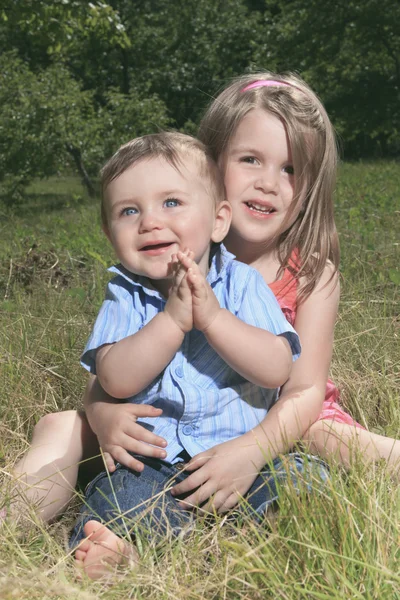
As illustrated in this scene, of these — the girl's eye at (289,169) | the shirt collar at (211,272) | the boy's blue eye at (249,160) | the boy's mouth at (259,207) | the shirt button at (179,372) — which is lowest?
the shirt button at (179,372)

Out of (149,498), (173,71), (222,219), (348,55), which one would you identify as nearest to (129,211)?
(222,219)

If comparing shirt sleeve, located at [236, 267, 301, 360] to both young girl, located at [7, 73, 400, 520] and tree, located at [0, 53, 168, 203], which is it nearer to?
young girl, located at [7, 73, 400, 520]

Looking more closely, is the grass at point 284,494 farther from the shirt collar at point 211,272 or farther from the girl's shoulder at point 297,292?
the shirt collar at point 211,272

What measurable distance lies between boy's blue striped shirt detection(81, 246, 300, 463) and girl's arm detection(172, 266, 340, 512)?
7 cm

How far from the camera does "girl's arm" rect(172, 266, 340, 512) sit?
2.01 meters

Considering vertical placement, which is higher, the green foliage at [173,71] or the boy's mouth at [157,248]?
the boy's mouth at [157,248]

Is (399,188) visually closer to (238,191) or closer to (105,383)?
(238,191)

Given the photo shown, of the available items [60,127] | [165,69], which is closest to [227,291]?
[60,127]

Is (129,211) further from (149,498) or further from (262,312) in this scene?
(149,498)

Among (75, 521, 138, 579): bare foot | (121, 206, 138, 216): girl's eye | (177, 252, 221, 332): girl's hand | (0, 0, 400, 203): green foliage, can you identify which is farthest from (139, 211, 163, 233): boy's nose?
(0, 0, 400, 203): green foliage

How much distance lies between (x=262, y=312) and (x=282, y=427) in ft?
1.13

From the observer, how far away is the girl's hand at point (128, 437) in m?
2.01

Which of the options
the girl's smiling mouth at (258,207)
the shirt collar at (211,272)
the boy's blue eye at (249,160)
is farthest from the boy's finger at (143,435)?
the boy's blue eye at (249,160)

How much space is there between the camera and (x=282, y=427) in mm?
2170
